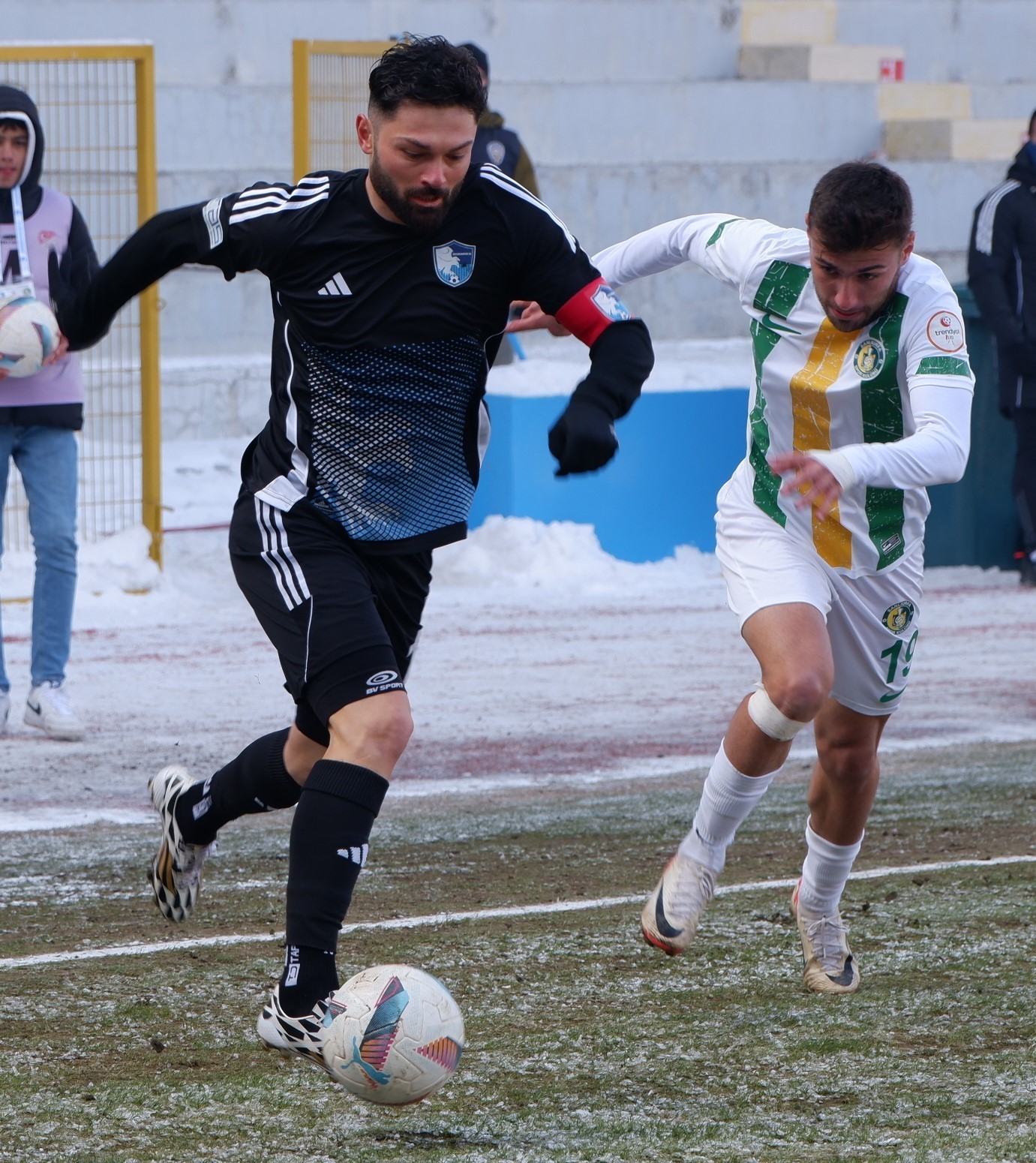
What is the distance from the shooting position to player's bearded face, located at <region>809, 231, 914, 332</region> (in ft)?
14.5

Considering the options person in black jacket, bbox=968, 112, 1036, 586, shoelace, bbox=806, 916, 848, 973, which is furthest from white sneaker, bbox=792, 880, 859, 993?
person in black jacket, bbox=968, 112, 1036, 586

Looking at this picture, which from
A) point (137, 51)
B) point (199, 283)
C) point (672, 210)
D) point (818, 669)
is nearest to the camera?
point (818, 669)

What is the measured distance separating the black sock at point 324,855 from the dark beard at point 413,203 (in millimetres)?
1136

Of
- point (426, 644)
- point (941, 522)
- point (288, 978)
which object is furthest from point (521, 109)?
point (288, 978)

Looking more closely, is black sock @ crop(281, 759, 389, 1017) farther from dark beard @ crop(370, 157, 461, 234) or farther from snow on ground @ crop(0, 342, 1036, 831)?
snow on ground @ crop(0, 342, 1036, 831)

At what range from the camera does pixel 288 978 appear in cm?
369

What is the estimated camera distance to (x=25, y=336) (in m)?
7.57

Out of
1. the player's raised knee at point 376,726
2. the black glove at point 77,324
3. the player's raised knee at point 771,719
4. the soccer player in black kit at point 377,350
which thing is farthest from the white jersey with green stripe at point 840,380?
the black glove at point 77,324

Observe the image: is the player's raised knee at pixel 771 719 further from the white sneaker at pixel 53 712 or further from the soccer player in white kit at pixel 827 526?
the white sneaker at pixel 53 712

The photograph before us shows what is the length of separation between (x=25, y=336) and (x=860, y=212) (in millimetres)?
4163

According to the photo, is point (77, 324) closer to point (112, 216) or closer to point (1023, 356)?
point (112, 216)

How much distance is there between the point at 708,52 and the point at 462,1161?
18.6m

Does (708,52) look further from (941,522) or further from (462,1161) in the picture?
(462,1161)

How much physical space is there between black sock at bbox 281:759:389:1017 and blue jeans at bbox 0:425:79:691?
4035 mm
